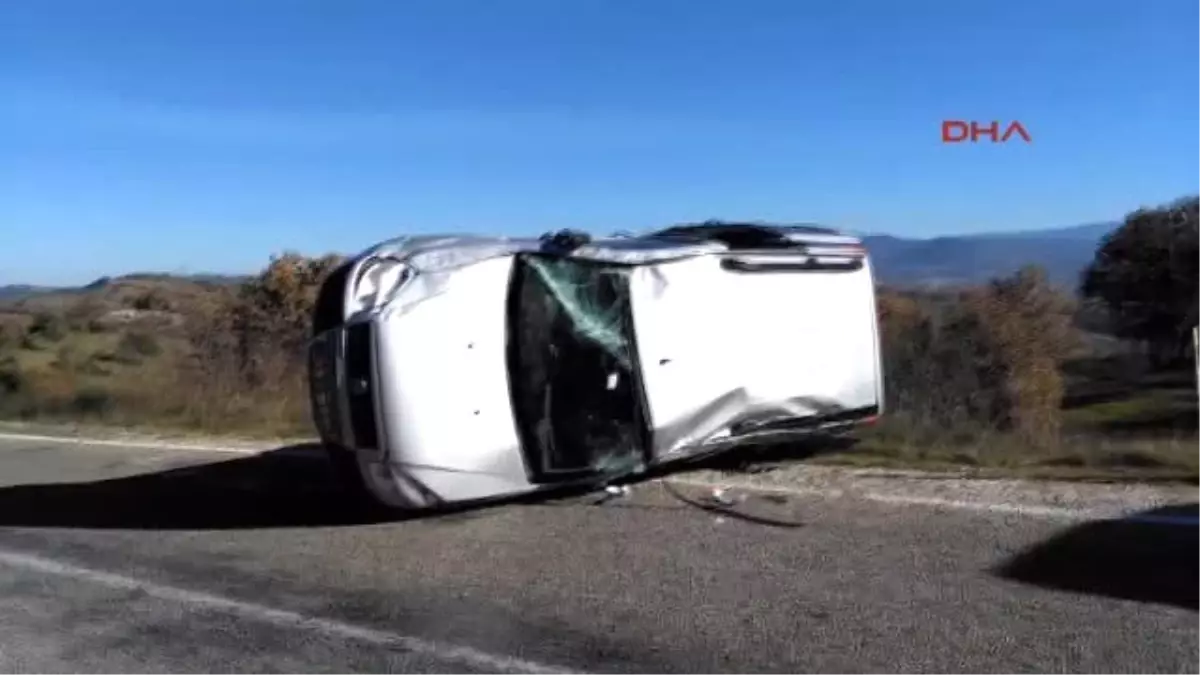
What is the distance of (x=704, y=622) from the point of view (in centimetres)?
521

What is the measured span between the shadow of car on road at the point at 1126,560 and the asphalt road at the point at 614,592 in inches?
0.7

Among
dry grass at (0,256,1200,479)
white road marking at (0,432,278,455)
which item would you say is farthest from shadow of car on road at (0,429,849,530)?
dry grass at (0,256,1200,479)

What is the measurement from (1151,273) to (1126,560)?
92.7ft

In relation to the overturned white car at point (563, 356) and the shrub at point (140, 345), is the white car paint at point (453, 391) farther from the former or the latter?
the shrub at point (140, 345)

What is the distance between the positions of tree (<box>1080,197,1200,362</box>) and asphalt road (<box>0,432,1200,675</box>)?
23892 mm

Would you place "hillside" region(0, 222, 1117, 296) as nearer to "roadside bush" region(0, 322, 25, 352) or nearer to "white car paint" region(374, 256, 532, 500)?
"roadside bush" region(0, 322, 25, 352)

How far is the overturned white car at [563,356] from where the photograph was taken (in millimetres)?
7180

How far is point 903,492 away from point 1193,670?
11.3 ft

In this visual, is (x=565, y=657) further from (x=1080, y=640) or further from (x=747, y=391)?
(x=747, y=391)

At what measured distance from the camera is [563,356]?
752 centimetres

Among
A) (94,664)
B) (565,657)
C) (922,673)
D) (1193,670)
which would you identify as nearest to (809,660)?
(922,673)

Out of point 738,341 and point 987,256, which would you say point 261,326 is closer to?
point 987,256

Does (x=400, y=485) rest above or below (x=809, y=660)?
above

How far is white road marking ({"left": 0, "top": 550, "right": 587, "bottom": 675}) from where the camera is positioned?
4812mm
